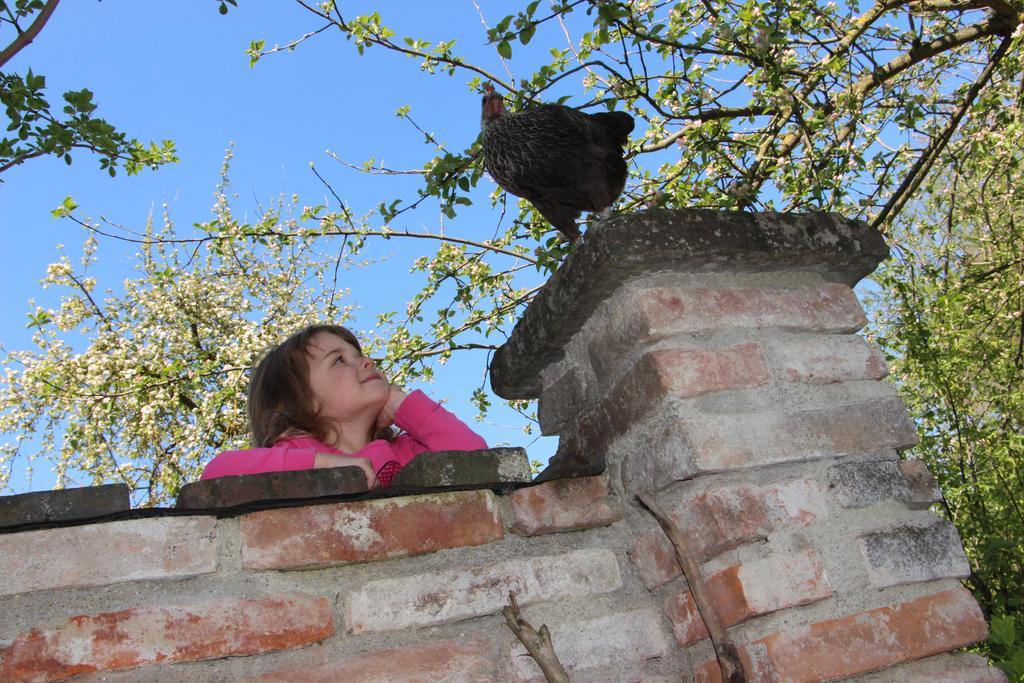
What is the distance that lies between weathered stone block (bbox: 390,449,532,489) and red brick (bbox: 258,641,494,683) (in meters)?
0.27

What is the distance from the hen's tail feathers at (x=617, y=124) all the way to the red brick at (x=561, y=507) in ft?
5.13

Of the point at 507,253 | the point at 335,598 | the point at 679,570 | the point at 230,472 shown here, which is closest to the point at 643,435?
the point at 679,570

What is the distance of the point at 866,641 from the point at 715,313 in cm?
59

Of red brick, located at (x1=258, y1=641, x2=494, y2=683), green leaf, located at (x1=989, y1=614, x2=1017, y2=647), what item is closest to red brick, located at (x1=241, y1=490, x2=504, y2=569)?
red brick, located at (x1=258, y1=641, x2=494, y2=683)

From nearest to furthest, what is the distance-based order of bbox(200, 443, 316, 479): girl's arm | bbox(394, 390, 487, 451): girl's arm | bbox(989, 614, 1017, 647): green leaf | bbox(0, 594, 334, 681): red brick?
bbox(0, 594, 334, 681): red brick < bbox(200, 443, 316, 479): girl's arm < bbox(989, 614, 1017, 647): green leaf < bbox(394, 390, 487, 451): girl's arm

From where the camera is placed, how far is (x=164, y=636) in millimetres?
1142

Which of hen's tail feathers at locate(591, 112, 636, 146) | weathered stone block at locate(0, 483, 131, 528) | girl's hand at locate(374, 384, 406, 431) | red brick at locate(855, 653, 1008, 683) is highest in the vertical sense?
hen's tail feathers at locate(591, 112, 636, 146)

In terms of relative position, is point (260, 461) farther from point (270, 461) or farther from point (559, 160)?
point (559, 160)

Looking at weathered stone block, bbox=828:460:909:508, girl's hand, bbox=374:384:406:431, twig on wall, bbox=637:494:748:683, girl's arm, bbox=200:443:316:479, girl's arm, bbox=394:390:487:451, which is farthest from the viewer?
girl's hand, bbox=374:384:406:431

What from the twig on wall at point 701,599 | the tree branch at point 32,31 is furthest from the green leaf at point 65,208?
the twig on wall at point 701,599

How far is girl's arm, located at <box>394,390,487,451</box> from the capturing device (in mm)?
1965

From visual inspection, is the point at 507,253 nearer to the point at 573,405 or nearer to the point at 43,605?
the point at 573,405

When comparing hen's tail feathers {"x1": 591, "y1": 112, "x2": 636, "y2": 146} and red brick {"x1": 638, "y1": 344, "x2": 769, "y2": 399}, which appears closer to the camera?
red brick {"x1": 638, "y1": 344, "x2": 769, "y2": 399}

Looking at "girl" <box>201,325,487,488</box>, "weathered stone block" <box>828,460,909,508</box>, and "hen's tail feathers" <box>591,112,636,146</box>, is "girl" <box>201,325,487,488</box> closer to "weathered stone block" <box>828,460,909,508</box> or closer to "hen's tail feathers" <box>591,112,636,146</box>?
"weathered stone block" <box>828,460,909,508</box>
